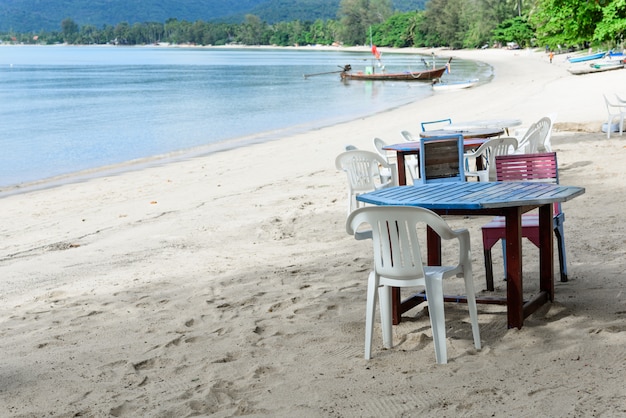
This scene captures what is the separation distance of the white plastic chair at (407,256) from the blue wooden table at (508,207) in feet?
0.85

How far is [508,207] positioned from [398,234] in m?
0.68

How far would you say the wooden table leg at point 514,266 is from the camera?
4264 mm

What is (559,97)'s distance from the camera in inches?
1000

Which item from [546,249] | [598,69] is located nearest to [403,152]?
[546,249]

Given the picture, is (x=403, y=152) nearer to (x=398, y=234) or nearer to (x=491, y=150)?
(x=491, y=150)

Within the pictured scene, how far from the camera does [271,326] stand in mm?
4832

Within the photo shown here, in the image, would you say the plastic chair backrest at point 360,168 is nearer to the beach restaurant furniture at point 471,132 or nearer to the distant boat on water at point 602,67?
the beach restaurant furniture at point 471,132

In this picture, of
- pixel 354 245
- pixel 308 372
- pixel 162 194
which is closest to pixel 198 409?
pixel 308 372

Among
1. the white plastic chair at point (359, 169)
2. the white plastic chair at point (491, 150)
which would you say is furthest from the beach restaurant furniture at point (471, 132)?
the white plastic chair at point (359, 169)

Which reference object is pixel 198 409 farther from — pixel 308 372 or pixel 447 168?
pixel 447 168

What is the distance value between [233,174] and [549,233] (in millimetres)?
9839

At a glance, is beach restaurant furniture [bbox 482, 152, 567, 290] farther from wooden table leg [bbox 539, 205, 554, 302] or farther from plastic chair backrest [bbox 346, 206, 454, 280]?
plastic chair backrest [bbox 346, 206, 454, 280]

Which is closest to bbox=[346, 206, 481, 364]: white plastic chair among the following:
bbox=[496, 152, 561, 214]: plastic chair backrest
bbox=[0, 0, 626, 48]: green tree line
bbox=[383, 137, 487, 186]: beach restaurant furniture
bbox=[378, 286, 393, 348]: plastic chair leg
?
bbox=[378, 286, 393, 348]: plastic chair leg

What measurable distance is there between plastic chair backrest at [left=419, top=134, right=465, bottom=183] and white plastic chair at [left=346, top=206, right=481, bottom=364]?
2631mm
